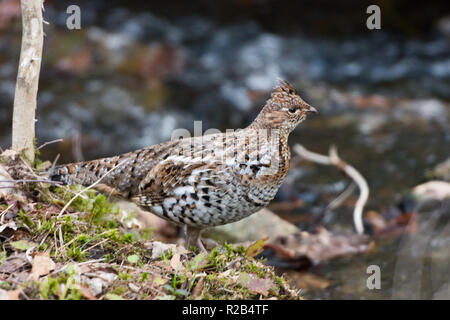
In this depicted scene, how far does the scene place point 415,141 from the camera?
10.8 meters

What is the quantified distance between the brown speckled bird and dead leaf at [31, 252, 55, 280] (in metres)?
0.99

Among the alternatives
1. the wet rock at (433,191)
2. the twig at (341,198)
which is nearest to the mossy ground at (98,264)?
the twig at (341,198)

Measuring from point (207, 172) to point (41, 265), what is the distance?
1.66 meters

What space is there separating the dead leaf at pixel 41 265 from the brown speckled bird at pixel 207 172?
989 mm

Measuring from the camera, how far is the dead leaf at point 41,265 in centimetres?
387

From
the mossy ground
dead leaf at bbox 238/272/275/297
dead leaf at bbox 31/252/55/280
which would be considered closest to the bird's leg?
the mossy ground

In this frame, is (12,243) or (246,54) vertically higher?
(246,54)

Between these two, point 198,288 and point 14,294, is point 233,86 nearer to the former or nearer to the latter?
point 198,288

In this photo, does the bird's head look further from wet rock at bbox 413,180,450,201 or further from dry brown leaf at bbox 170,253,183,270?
wet rock at bbox 413,180,450,201

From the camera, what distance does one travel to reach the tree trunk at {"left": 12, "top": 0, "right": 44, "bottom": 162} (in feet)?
15.8

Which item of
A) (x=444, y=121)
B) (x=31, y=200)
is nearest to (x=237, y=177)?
(x=31, y=200)

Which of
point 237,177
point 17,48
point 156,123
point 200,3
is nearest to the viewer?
point 237,177
